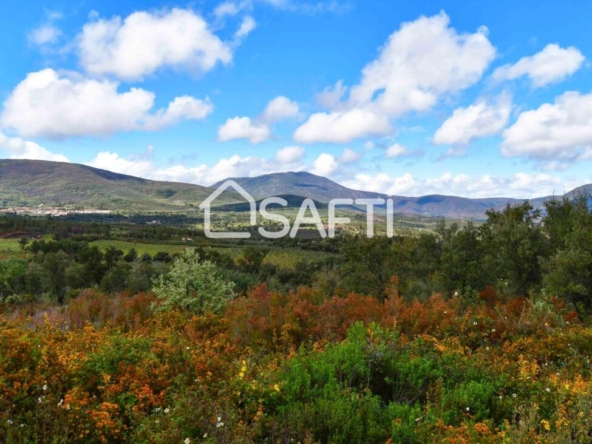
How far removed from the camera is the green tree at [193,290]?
49.2ft

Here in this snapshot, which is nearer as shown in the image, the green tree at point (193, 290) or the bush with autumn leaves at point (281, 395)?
the bush with autumn leaves at point (281, 395)

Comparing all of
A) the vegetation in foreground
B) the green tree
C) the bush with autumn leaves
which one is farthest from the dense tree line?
the bush with autumn leaves

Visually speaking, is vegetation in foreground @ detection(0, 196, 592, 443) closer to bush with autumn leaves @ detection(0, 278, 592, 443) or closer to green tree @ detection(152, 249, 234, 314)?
bush with autumn leaves @ detection(0, 278, 592, 443)

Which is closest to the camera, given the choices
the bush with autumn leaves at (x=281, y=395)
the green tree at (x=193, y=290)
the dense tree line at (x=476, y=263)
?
the bush with autumn leaves at (x=281, y=395)

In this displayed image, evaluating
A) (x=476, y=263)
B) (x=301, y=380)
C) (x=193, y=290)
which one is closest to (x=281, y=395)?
(x=301, y=380)

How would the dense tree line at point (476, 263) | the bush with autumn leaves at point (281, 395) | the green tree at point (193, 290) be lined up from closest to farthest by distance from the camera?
the bush with autumn leaves at point (281, 395), the green tree at point (193, 290), the dense tree line at point (476, 263)

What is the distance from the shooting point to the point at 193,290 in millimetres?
15469

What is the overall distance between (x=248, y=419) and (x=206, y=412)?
71 centimetres

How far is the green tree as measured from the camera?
15008 millimetres

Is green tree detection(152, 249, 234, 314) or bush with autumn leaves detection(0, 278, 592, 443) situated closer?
bush with autumn leaves detection(0, 278, 592, 443)

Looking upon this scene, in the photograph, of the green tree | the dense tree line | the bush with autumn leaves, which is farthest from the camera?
the dense tree line

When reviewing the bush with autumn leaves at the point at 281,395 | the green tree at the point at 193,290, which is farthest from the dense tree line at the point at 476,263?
the bush with autumn leaves at the point at 281,395

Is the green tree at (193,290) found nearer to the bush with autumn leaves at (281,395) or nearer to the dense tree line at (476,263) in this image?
the dense tree line at (476,263)

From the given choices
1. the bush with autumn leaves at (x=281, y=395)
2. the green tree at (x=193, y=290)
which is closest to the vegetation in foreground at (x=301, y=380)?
the bush with autumn leaves at (x=281, y=395)
